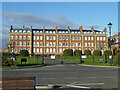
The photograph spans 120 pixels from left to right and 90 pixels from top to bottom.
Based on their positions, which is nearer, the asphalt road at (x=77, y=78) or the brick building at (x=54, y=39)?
the asphalt road at (x=77, y=78)

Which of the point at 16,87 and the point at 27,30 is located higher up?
the point at 27,30

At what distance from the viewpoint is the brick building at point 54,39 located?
85.1 m

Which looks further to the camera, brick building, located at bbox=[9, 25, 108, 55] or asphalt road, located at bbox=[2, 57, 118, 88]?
brick building, located at bbox=[9, 25, 108, 55]

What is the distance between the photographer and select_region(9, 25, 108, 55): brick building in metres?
85.1

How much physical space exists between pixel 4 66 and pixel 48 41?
61.4 m

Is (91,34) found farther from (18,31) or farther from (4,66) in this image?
(4,66)

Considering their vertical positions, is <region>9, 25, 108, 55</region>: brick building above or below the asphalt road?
above

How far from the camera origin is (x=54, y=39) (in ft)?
285

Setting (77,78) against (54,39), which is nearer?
(77,78)

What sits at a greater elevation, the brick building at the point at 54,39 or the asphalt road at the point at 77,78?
the brick building at the point at 54,39

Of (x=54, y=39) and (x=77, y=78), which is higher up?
(x=54, y=39)

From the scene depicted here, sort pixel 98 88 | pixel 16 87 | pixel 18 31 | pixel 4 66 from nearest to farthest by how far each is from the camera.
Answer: pixel 16 87 → pixel 98 88 → pixel 4 66 → pixel 18 31

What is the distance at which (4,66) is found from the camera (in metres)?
25.4

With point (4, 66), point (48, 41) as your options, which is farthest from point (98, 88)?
point (48, 41)
